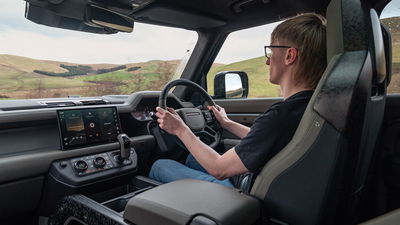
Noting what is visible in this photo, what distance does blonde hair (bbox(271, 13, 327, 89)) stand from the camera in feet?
3.76

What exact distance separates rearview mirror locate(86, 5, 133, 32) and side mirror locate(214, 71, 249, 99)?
1.11 m

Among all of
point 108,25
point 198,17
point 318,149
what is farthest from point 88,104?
point 318,149

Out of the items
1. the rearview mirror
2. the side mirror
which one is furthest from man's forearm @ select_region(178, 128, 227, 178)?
the side mirror

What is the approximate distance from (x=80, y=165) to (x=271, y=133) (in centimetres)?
119

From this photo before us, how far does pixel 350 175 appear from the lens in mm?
949

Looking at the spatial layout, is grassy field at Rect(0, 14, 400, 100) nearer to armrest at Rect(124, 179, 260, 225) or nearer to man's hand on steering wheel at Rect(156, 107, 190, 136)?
man's hand on steering wheel at Rect(156, 107, 190, 136)

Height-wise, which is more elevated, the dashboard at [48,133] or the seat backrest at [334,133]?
the seat backrest at [334,133]

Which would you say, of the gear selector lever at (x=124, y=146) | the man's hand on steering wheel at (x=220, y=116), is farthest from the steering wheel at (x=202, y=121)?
the gear selector lever at (x=124, y=146)

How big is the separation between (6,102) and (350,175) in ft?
6.22

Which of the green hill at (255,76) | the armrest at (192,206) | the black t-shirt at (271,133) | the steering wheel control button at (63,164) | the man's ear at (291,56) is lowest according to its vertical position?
the steering wheel control button at (63,164)

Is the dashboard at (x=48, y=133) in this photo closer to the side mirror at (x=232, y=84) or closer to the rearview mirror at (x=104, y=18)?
the rearview mirror at (x=104, y=18)

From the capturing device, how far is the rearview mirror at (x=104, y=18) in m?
2.12

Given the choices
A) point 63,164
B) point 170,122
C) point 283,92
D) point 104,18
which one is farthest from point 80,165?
point 283,92

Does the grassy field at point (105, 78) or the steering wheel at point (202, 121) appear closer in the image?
the grassy field at point (105, 78)
